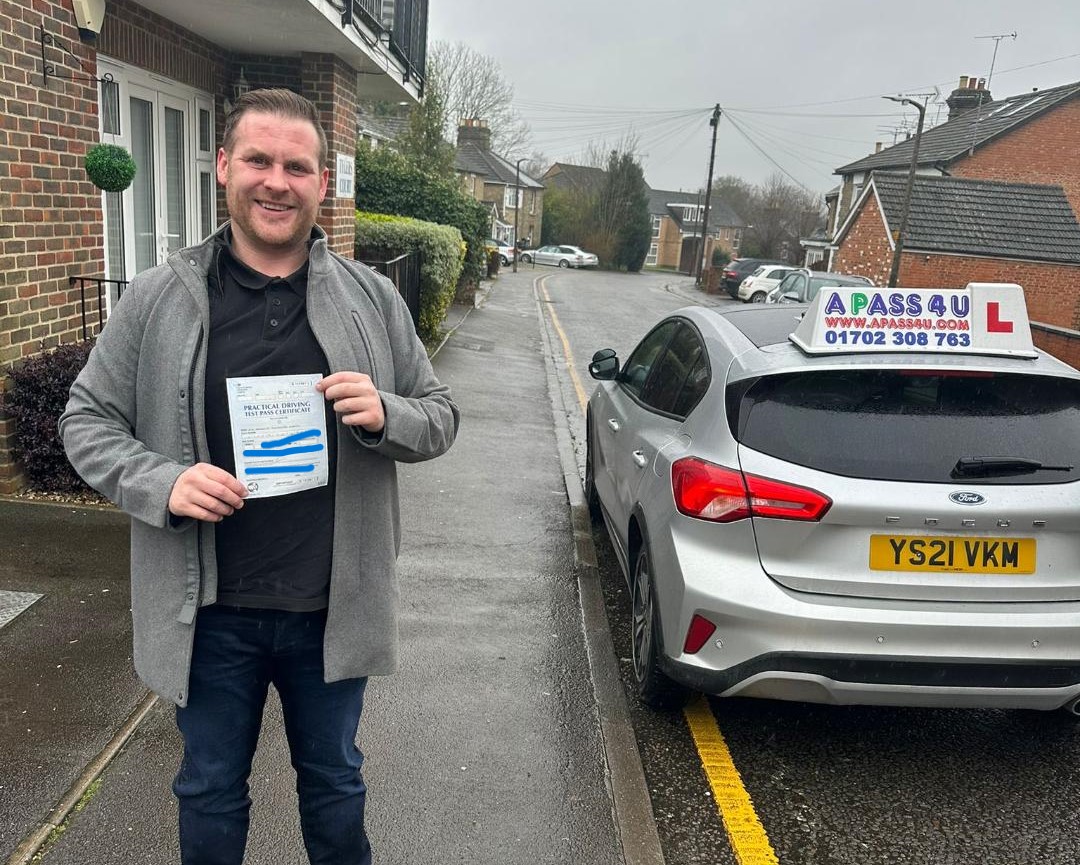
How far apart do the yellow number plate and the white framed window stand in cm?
609

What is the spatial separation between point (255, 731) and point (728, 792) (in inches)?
70.1

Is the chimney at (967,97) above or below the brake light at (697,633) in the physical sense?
above

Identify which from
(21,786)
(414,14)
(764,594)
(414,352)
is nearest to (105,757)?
(21,786)

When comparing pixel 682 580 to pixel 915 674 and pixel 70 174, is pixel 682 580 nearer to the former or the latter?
pixel 915 674

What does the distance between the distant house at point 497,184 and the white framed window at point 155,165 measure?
49679 mm

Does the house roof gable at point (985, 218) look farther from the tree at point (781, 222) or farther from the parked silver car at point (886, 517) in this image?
the tree at point (781, 222)

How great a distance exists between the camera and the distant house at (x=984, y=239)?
23.4m

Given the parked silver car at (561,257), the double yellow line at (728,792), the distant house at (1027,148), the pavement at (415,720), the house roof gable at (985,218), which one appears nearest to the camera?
the pavement at (415,720)

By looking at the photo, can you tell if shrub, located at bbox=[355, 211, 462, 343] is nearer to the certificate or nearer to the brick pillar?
the brick pillar

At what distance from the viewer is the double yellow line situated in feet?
9.36

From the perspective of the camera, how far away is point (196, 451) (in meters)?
1.87

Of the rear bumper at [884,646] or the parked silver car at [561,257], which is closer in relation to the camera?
the rear bumper at [884,646]

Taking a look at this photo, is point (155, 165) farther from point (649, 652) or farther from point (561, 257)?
point (561, 257)

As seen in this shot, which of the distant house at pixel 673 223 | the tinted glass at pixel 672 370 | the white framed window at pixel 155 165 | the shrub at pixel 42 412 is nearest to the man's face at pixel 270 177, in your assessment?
the tinted glass at pixel 672 370
